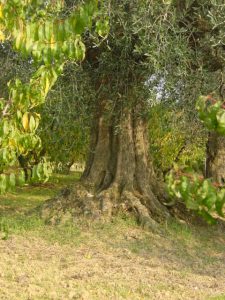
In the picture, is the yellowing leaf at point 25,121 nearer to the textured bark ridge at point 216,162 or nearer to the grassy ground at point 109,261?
the grassy ground at point 109,261

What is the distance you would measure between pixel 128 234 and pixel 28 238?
2.16 m

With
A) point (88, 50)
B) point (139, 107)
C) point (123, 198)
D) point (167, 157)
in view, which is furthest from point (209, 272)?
point (167, 157)

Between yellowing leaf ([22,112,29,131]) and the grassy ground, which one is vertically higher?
yellowing leaf ([22,112,29,131])

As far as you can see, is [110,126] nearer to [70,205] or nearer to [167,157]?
[70,205]

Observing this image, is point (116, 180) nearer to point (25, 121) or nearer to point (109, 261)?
point (109, 261)

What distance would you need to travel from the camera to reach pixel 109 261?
29.6 ft

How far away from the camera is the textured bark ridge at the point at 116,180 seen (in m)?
11.9

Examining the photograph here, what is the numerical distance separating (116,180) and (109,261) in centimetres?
363

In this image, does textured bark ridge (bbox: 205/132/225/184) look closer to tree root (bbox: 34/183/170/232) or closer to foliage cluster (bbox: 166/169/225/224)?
tree root (bbox: 34/183/170/232)

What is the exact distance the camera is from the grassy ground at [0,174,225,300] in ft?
23.8

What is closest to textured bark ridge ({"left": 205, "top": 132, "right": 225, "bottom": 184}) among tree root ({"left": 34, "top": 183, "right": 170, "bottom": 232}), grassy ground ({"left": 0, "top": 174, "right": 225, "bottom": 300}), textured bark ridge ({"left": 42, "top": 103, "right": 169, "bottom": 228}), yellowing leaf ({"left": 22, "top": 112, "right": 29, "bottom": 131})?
textured bark ridge ({"left": 42, "top": 103, "right": 169, "bottom": 228})

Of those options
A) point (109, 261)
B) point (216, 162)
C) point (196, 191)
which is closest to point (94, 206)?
point (109, 261)

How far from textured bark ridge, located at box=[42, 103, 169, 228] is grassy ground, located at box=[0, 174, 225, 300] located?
1.40 feet

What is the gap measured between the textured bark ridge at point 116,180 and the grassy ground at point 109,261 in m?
0.43
